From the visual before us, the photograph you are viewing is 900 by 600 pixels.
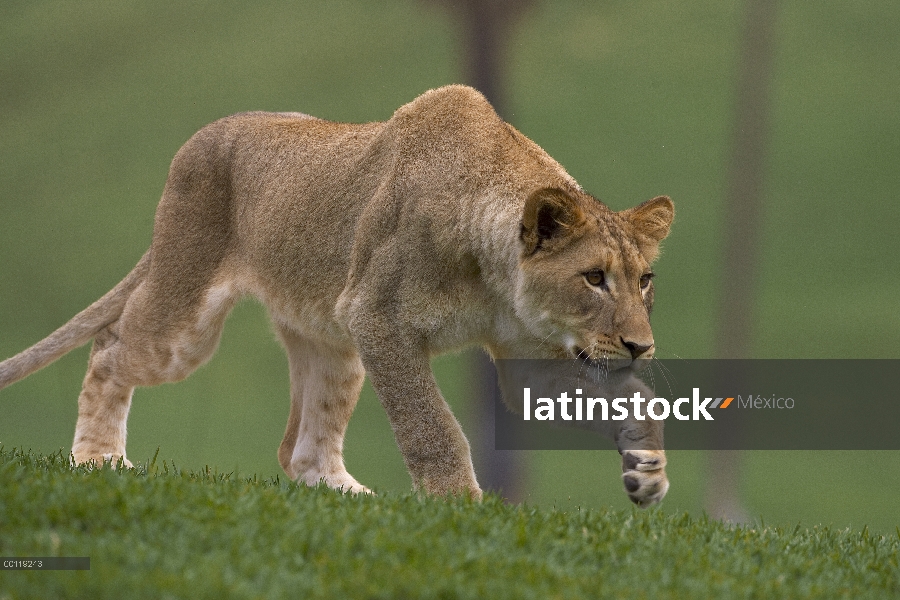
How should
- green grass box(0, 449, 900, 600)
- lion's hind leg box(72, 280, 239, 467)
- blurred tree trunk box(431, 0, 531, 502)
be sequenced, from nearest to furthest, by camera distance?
green grass box(0, 449, 900, 600) < lion's hind leg box(72, 280, 239, 467) < blurred tree trunk box(431, 0, 531, 502)

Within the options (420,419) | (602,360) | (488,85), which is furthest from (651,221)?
(488,85)

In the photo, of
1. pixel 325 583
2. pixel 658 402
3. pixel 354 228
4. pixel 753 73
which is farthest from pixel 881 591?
pixel 753 73

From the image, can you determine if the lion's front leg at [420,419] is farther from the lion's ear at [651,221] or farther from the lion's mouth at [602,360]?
the lion's ear at [651,221]

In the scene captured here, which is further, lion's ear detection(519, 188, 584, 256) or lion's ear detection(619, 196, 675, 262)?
lion's ear detection(619, 196, 675, 262)

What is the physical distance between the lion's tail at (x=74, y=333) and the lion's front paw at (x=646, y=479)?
336 centimetres

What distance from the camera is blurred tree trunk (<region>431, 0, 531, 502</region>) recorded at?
27.9 feet

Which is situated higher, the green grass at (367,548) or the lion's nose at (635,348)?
the lion's nose at (635,348)

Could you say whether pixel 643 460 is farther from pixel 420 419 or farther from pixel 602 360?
pixel 420 419

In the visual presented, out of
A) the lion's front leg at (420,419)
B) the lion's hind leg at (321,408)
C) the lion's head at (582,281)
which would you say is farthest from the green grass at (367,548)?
the lion's hind leg at (321,408)

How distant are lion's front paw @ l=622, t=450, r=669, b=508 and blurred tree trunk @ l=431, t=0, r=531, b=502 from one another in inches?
143

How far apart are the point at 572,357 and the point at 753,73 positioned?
484 centimetres

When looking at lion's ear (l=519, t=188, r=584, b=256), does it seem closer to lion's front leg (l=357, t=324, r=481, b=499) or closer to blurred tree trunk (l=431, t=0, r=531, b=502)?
lion's front leg (l=357, t=324, r=481, b=499)

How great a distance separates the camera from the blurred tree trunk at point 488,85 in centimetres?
851

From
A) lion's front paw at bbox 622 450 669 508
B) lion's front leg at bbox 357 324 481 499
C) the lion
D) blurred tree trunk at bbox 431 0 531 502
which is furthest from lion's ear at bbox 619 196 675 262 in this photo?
blurred tree trunk at bbox 431 0 531 502
